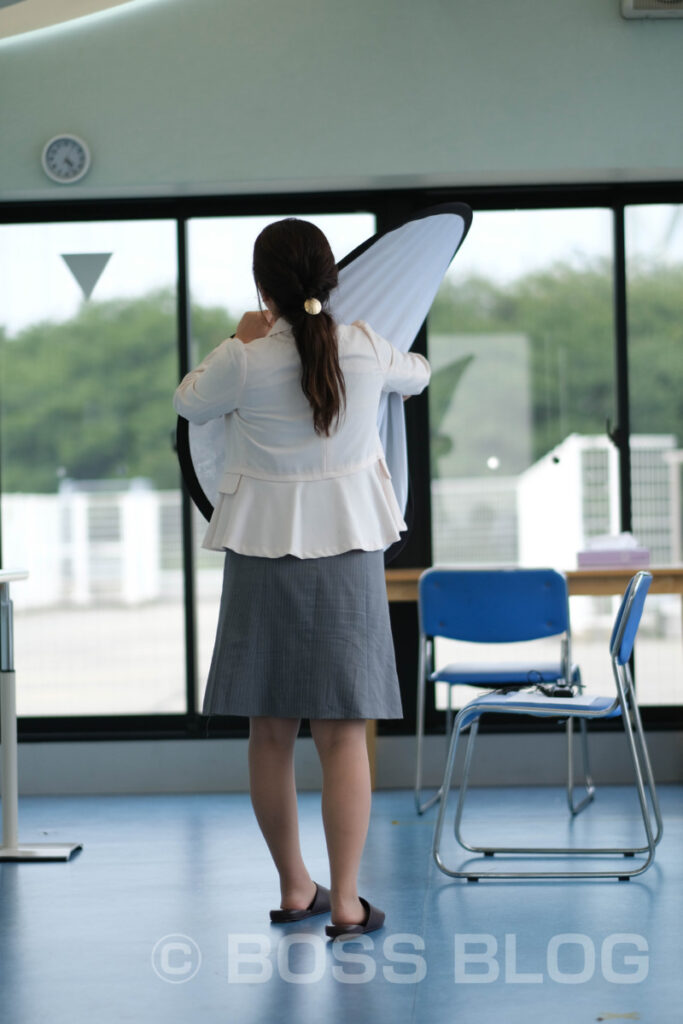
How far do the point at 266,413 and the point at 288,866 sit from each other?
99 cm

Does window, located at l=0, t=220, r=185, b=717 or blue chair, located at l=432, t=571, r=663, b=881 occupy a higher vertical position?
window, located at l=0, t=220, r=185, b=717

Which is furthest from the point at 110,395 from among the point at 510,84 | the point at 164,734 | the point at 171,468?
the point at 510,84

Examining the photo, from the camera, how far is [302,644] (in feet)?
7.98

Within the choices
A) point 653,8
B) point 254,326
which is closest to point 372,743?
point 254,326

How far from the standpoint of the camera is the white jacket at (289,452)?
241 cm

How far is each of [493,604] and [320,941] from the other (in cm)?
145

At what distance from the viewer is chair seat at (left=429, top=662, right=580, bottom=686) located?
11.9ft

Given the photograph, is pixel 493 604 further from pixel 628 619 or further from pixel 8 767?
pixel 8 767

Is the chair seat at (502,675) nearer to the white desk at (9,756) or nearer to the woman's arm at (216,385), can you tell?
the white desk at (9,756)

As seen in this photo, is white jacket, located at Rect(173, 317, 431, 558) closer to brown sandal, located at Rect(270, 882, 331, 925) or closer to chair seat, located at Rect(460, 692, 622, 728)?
chair seat, located at Rect(460, 692, 622, 728)

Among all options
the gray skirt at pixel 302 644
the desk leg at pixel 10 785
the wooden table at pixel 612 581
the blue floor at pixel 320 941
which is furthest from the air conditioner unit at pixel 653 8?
the desk leg at pixel 10 785

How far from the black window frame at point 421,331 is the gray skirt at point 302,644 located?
1.98 meters

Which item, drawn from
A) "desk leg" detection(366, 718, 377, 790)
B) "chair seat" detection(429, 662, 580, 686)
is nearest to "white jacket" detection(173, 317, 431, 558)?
"chair seat" detection(429, 662, 580, 686)

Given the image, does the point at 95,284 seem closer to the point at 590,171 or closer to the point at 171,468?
the point at 171,468
